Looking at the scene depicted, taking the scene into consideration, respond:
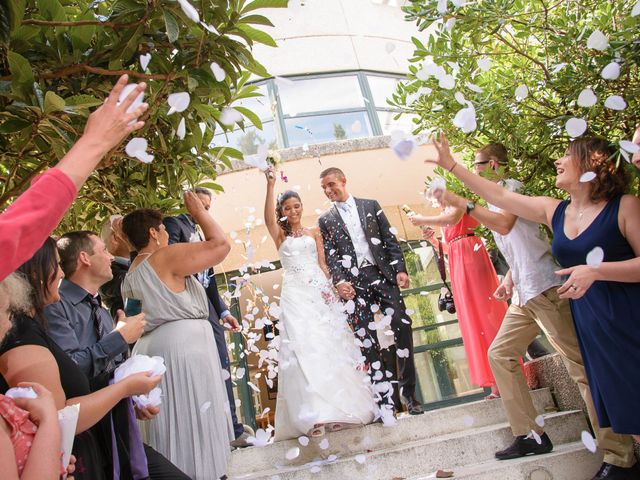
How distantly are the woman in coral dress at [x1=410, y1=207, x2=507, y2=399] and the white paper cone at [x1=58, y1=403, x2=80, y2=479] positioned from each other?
3.34 meters

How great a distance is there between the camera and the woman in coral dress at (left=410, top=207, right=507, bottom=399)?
451cm

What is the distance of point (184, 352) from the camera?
312cm

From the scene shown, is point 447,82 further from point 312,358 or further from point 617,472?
point 617,472

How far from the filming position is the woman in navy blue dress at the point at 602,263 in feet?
8.14

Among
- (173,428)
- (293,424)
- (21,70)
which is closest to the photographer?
(21,70)

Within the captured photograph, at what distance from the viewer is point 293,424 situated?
4109mm

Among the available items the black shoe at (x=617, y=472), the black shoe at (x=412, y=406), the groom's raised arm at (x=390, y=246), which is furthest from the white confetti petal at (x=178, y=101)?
the black shoe at (x=412, y=406)

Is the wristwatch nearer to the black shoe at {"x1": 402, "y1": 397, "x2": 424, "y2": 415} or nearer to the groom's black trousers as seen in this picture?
the groom's black trousers

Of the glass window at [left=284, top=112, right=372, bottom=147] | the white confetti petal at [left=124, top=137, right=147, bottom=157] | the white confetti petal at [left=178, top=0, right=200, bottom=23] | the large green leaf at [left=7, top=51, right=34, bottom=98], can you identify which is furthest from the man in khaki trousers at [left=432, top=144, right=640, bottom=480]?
the glass window at [left=284, top=112, right=372, bottom=147]

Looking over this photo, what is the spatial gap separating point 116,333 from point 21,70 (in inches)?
48.4

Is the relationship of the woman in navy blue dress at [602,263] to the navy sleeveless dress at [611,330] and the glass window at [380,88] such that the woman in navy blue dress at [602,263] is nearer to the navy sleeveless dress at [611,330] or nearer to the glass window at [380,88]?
the navy sleeveless dress at [611,330]

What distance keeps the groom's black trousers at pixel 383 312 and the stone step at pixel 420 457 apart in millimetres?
600

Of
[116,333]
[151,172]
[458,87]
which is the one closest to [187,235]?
[151,172]

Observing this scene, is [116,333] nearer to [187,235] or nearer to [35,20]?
[35,20]
